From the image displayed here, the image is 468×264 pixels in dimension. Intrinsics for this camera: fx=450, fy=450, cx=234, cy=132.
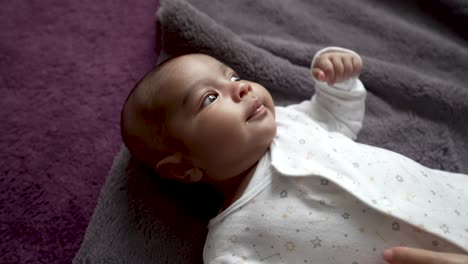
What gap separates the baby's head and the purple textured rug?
27 cm

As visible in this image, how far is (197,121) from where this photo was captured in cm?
86

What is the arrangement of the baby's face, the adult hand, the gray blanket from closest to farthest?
the adult hand < the baby's face < the gray blanket

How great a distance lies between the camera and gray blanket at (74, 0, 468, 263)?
975mm

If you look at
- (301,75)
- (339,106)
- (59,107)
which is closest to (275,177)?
(339,106)

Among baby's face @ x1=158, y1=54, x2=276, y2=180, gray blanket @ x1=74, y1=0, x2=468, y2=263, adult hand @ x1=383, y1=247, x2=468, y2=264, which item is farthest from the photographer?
gray blanket @ x1=74, y1=0, x2=468, y2=263

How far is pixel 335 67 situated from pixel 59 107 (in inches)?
28.4

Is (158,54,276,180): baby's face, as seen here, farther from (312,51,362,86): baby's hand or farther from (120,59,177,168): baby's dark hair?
(312,51,362,86): baby's hand

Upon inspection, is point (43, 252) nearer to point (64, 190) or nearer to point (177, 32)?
point (64, 190)

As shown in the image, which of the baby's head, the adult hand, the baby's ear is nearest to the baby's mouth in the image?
the baby's head

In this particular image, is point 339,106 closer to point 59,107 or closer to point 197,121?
point 197,121

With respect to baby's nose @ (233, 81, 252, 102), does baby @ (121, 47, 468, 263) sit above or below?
below

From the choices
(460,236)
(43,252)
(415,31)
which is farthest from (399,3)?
(43,252)

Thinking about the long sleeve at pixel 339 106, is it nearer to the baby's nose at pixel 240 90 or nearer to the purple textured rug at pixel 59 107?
the baby's nose at pixel 240 90

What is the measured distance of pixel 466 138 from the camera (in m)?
1.14
